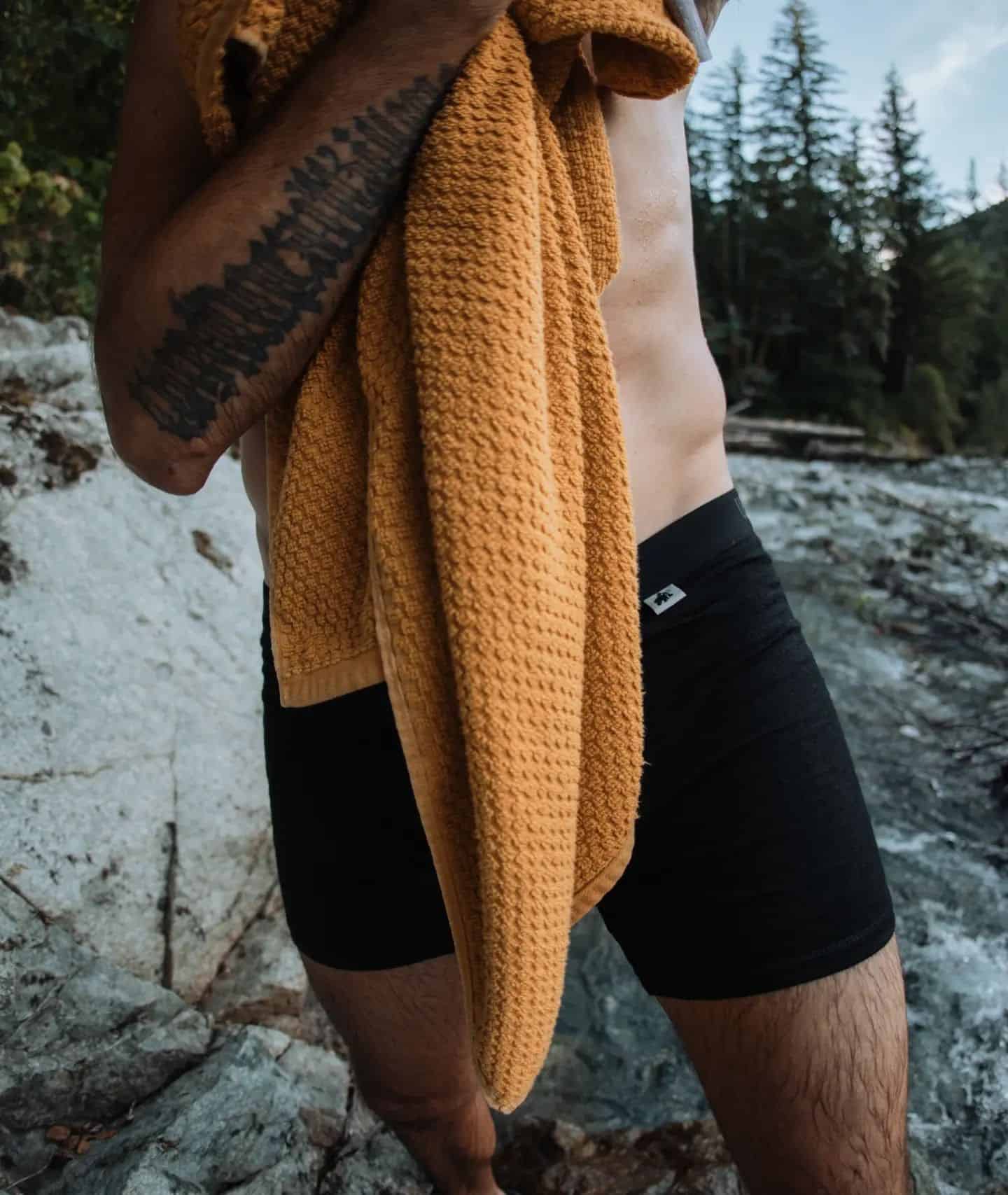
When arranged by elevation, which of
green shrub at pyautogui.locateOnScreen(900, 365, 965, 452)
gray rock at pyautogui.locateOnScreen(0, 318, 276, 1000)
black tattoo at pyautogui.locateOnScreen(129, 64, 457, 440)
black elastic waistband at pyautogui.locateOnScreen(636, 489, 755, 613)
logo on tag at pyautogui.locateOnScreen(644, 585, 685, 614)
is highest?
Result: black tattoo at pyautogui.locateOnScreen(129, 64, 457, 440)

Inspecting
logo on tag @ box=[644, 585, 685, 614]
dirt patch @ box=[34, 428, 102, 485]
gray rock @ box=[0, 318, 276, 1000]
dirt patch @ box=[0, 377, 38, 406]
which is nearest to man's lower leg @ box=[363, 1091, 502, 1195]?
gray rock @ box=[0, 318, 276, 1000]

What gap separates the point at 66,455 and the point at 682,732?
7.10 feet

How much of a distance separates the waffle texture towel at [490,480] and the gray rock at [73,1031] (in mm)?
981

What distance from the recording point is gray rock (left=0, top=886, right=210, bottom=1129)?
1.51 meters

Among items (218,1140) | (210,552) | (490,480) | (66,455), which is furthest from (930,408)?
(490,480)

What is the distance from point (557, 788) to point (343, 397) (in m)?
0.45

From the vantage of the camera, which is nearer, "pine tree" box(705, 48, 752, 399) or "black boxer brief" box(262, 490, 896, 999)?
"black boxer brief" box(262, 490, 896, 999)

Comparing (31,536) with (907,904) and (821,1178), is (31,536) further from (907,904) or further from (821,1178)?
(907,904)

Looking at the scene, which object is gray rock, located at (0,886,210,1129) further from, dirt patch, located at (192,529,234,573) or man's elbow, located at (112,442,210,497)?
dirt patch, located at (192,529,234,573)

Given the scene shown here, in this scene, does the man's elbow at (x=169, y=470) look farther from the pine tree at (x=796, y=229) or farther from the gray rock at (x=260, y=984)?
the pine tree at (x=796, y=229)

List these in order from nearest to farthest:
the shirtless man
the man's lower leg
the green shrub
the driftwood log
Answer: the shirtless man < the man's lower leg < the driftwood log < the green shrub

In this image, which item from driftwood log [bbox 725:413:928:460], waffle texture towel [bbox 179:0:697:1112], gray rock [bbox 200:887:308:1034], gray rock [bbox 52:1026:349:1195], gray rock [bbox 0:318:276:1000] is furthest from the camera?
driftwood log [bbox 725:413:928:460]

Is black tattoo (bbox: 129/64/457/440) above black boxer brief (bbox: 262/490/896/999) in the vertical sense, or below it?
above

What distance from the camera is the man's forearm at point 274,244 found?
2.70ft
